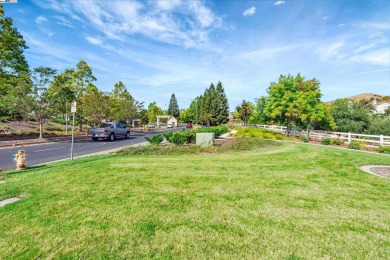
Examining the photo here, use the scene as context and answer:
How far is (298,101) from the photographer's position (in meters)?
26.0

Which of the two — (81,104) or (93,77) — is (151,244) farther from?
(93,77)

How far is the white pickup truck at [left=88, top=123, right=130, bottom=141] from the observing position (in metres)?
21.6

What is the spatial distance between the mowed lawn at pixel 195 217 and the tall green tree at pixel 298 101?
2211 cm

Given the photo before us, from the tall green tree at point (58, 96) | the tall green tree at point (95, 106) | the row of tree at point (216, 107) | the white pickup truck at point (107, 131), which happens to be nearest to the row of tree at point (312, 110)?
the white pickup truck at point (107, 131)

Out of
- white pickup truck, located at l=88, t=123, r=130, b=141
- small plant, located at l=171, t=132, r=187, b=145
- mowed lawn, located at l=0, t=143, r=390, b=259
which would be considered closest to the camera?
mowed lawn, located at l=0, t=143, r=390, b=259

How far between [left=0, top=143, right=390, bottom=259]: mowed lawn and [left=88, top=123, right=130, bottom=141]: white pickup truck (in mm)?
16036

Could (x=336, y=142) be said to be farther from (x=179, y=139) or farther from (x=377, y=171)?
(x=179, y=139)

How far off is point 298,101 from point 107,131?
23.6 meters

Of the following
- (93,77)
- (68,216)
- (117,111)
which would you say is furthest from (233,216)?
(117,111)

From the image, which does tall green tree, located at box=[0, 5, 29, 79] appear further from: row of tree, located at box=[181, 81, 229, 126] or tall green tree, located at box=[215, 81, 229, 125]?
tall green tree, located at box=[215, 81, 229, 125]

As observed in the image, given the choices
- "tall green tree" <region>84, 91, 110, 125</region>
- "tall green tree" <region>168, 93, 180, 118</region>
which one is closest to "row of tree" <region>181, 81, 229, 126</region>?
"tall green tree" <region>84, 91, 110, 125</region>

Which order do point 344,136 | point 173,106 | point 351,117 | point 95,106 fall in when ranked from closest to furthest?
1. point 344,136
2. point 95,106
3. point 351,117
4. point 173,106

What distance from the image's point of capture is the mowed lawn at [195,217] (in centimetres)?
268

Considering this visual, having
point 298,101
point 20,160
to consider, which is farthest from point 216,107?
point 20,160
